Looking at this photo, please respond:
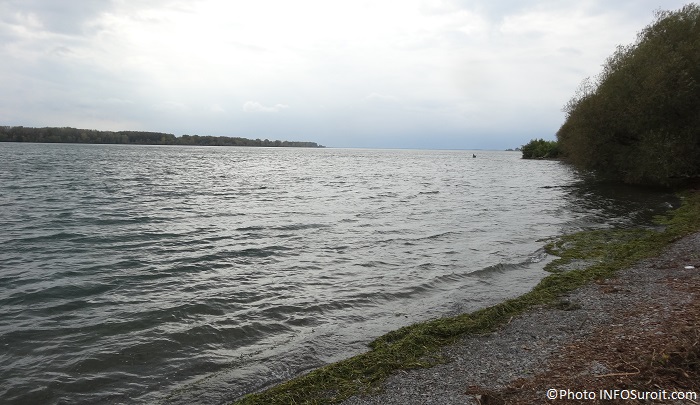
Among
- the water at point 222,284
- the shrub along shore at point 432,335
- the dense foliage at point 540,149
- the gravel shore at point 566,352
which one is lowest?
the water at point 222,284

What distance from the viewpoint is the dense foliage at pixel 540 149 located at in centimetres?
11719

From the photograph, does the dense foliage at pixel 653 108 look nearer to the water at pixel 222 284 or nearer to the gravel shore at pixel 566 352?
the water at pixel 222 284

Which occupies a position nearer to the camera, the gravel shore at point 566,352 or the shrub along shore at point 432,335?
the gravel shore at point 566,352


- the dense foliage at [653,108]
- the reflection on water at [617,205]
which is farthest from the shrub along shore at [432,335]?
the dense foliage at [653,108]

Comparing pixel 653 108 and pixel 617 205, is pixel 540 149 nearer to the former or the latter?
pixel 653 108

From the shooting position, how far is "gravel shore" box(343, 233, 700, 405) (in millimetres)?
6059

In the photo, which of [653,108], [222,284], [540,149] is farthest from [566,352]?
[540,149]

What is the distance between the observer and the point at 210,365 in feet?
28.6

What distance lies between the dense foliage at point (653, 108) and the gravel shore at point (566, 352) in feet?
97.2

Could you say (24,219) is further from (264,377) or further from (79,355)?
(264,377)

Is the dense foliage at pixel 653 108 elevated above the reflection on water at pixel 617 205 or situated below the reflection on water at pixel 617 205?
above

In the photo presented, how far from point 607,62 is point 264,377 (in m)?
47.4

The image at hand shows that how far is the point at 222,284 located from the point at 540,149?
127 metres

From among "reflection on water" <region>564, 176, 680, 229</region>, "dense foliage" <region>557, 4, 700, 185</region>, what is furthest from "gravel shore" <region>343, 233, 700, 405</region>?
"dense foliage" <region>557, 4, 700, 185</region>
